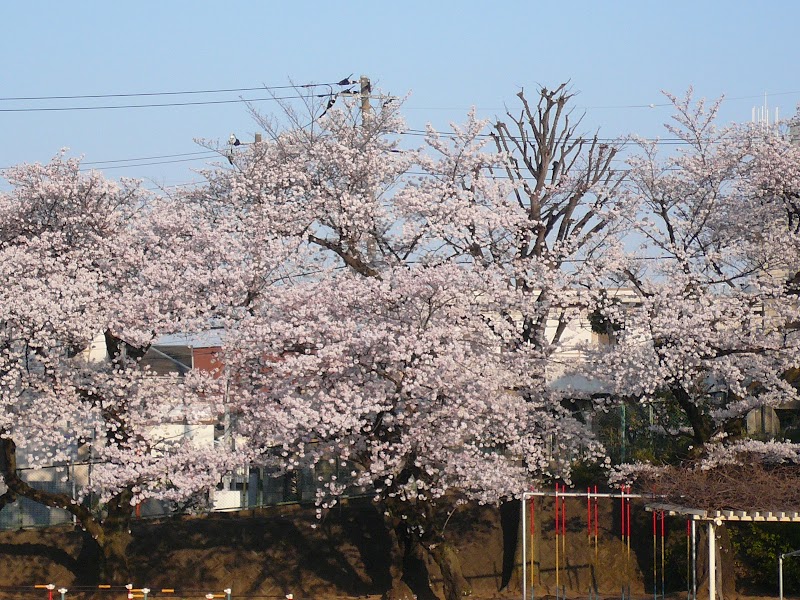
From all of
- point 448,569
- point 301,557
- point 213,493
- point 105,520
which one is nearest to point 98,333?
point 105,520

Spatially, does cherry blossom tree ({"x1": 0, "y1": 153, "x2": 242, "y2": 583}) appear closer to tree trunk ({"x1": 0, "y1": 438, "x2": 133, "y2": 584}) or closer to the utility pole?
tree trunk ({"x1": 0, "y1": 438, "x2": 133, "y2": 584})

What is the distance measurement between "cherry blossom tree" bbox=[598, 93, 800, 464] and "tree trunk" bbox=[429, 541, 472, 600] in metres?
4.25

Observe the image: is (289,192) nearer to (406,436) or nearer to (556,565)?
(406,436)

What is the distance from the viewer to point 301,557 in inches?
833

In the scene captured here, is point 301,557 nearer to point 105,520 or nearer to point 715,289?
point 105,520

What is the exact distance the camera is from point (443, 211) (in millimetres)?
19047

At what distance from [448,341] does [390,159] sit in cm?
525

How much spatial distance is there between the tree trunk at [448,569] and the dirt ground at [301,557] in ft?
4.96

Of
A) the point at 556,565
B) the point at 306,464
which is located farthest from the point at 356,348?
the point at 556,565

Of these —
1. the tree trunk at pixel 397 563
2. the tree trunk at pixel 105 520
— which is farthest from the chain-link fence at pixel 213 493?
the tree trunk at pixel 397 563

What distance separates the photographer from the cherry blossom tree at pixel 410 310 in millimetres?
16766

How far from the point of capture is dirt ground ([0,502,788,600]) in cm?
2052

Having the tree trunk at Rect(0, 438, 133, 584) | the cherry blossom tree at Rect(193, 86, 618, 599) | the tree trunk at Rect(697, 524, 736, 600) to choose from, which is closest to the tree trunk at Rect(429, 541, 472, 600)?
the cherry blossom tree at Rect(193, 86, 618, 599)

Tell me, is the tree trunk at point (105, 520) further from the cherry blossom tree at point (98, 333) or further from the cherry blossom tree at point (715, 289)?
the cherry blossom tree at point (715, 289)
